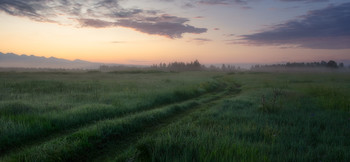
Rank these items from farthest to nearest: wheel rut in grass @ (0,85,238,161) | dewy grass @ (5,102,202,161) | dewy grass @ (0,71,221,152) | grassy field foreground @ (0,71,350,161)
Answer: dewy grass @ (0,71,221,152) < wheel rut in grass @ (0,85,238,161) < dewy grass @ (5,102,202,161) < grassy field foreground @ (0,71,350,161)

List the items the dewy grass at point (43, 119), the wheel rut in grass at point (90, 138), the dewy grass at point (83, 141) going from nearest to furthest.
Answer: the dewy grass at point (83, 141)
the wheel rut in grass at point (90, 138)
the dewy grass at point (43, 119)

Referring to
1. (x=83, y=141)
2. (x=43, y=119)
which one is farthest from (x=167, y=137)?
(x=43, y=119)

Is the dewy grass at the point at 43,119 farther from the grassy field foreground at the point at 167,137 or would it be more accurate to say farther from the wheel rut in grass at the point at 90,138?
the wheel rut in grass at the point at 90,138

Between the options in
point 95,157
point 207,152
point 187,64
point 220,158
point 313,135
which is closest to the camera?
point 220,158

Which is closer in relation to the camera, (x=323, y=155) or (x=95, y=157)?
(x=323, y=155)

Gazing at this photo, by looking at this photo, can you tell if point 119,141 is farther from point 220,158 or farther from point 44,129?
point 220,158

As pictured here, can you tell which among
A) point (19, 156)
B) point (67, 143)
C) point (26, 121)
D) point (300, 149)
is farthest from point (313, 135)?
point (26, 121)

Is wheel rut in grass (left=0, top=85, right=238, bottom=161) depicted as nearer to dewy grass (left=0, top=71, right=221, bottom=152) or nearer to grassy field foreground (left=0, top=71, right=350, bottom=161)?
grassy field foreground (left=0, top=71, right=350, bottom=161)

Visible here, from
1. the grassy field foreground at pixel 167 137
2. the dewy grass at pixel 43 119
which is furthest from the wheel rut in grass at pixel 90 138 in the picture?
the dewy grass at pixel 43 119

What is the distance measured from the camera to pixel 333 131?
6199 mm

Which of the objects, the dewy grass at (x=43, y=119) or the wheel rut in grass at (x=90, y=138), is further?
the dewy grass at (x=43, y=119)

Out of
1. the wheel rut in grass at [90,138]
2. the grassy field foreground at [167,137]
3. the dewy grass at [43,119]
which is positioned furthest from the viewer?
the dewy grass at [43,119]

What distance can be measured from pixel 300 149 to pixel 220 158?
2600 millimetres

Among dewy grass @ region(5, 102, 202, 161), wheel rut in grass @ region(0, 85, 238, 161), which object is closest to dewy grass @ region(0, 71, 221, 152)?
wheel rut in grass @ region(0, 85, 238, 161)
